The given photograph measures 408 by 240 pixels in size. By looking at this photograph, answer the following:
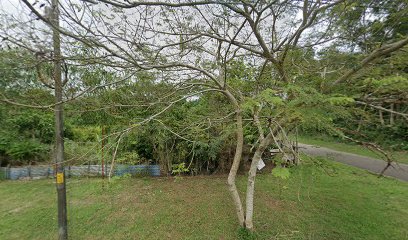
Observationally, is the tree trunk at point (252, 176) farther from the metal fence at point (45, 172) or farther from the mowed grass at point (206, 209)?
the metal fence at point (45, 172)

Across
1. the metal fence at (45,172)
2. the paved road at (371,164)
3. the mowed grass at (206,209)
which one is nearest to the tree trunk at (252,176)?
the mowed grass at (206,209)

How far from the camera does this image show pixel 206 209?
4.73 m

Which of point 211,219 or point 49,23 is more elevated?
point 49,23

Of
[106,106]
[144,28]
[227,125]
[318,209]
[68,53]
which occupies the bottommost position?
[318,209]

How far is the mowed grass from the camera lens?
380cm

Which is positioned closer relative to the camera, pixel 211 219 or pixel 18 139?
pixel 211 219

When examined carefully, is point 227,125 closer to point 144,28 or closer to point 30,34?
point 144,28

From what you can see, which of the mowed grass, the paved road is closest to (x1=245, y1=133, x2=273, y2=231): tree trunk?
the mowed grass

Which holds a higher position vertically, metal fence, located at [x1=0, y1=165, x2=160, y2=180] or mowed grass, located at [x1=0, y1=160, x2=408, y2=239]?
metal fence, located at [x1=0, y1=165, x2=160, y2=180]

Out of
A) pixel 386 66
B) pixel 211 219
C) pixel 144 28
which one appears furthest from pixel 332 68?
pixel 211 219

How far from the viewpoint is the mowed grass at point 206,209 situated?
3.80 meters

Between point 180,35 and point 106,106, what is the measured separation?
1.34m

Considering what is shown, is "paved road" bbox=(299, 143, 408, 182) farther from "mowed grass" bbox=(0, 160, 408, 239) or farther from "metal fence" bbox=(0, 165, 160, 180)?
"metal fence" bbox=(0, 165, 160, 180)

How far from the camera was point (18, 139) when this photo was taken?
776 cm
